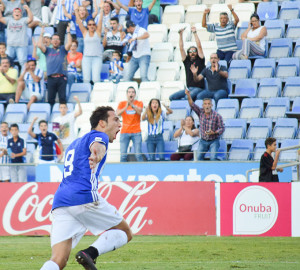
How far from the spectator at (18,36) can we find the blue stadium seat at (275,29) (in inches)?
260

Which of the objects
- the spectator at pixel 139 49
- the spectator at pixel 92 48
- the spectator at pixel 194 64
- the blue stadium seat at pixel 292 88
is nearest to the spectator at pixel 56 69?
the spectator at pixel 92 48

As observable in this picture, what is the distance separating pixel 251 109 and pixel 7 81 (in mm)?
6535

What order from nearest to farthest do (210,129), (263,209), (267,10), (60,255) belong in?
(60,255), (263,209), (210,129), (267,10)

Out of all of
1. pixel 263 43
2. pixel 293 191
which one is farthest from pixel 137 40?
pixel 293 191

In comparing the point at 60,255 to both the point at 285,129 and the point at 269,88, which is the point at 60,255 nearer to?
the point at 285,129

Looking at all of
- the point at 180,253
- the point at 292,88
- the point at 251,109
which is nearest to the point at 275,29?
the point at 292,88

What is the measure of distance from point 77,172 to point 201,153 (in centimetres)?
849

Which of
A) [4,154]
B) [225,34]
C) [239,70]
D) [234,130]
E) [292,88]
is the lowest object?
[4,154]

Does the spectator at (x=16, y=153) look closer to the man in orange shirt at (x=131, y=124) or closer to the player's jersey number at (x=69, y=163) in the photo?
the man in orange shirt at (x=131, y=124)

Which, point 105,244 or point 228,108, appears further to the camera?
point 228,108

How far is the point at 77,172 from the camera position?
283 inches

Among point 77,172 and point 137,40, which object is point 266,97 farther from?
point 77,172

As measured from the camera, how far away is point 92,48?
1923 centimetres

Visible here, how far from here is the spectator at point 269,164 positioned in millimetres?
14201
